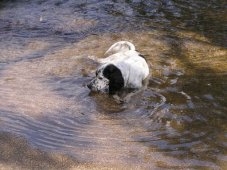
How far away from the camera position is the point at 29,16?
8.78 meters

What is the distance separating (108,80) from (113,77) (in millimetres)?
83

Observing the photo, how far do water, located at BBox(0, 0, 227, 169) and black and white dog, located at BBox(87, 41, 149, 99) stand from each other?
17 centimetres

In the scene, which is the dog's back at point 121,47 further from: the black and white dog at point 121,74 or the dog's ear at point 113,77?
the dog's ear at point 113,77

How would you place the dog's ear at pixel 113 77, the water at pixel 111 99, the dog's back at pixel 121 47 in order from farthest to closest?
the dog's back at pixel 121 47
the dog's ear at pixel 113 77
the water at pixel 111 99

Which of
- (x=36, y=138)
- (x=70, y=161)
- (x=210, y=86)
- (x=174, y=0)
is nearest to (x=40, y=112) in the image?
(x=36, y=138)

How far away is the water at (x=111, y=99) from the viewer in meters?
4.39

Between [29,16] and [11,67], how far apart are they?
2.77 m

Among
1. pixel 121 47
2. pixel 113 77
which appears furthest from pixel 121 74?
pixel 121 47

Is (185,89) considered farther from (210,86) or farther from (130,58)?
(130,58)

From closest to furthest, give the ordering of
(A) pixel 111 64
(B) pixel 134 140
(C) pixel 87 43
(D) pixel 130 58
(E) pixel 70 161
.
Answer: (E) pixel 70 161 < (B) pixel 134 140 < (A) pixel 111 64 < (D) pixel 130 58 < (C) pixel 87 43

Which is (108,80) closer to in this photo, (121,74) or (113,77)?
(113,77)

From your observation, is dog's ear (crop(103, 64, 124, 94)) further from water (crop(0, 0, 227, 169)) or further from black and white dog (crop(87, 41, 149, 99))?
water (crop(0, 0, 227, 169))

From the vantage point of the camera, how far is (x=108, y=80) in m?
5.41

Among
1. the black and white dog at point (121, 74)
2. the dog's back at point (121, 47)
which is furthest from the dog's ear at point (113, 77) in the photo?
the dog's back at point (121, 47)
